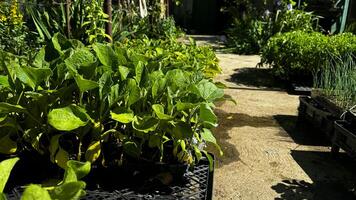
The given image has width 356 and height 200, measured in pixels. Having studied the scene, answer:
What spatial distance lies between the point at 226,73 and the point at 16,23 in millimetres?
3742

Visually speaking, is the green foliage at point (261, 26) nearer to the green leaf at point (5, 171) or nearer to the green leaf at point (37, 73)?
the green leaf at point (37, 73)

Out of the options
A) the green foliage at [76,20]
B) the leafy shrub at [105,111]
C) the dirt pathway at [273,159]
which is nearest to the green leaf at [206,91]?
the leafy shrub at [105,111]

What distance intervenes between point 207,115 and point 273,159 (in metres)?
2.09

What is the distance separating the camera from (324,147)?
3.77 meters

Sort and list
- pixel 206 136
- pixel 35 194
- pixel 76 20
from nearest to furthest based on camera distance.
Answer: pixel 35 194, pixel 206 136, pixel 76 20

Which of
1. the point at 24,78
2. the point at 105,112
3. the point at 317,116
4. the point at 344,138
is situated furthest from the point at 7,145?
the point at 317,116

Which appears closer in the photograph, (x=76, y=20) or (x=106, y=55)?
(x=106, y=55)

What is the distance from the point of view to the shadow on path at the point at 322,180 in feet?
9.23

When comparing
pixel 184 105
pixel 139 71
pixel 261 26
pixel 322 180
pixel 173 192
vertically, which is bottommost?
pixel 322 180

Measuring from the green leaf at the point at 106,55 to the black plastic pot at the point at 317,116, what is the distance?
264 cm

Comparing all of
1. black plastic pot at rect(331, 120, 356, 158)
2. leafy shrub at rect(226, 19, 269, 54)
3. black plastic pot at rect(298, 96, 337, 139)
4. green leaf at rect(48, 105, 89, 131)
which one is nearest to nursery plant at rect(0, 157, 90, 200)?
green leaf at rect(48, 105, 89, 131)

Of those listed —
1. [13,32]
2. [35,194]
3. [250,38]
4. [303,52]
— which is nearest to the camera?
[35,194]

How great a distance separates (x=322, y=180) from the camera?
3.06 m

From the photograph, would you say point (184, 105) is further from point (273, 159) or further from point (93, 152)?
point (273, 159)
